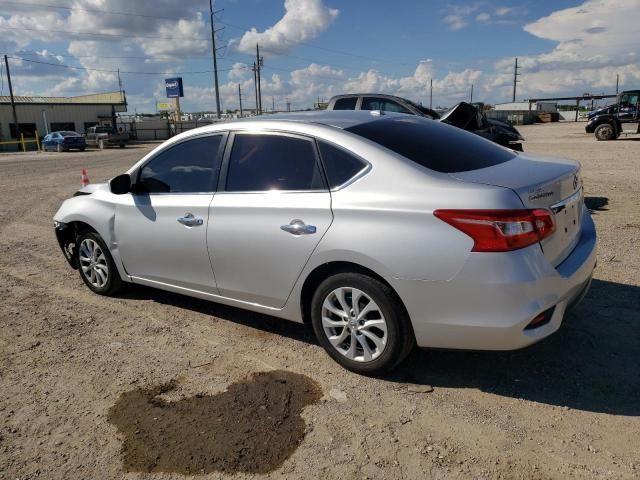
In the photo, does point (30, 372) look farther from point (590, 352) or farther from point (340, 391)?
point (590, 352)

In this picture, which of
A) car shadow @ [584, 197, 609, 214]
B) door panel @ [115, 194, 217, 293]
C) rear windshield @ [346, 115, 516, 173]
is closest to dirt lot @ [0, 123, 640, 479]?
door panel @ [115, 194, 217, 293]

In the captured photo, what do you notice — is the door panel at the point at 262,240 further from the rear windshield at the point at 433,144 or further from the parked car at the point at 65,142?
the parked car at the point at 65,142

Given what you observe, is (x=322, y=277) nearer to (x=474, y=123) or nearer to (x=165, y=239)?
(x=165, y=239)

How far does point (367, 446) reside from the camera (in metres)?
2.71

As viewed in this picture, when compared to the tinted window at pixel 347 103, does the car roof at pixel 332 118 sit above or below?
below

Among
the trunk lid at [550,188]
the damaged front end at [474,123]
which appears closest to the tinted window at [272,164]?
the trunk lid at [550,188]

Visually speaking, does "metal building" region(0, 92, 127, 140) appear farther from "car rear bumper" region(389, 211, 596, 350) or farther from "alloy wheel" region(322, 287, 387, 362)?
"car rear bumper" region(389, 211, 596, 350)

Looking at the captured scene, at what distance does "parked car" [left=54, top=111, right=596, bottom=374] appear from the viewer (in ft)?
9.24

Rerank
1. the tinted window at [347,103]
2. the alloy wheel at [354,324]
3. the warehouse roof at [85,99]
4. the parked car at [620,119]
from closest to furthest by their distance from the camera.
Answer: the alloy wheel at [354,324], the tinted window at [347,103], the parked car at [620,119], the warehouse roof at [85,99]

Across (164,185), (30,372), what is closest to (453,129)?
(164,185)

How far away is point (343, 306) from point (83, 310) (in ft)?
9.17

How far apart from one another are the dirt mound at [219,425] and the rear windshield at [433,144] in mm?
1633

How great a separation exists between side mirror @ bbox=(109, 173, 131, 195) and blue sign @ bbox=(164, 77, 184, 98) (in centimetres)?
6579

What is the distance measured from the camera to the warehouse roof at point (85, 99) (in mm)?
58406
